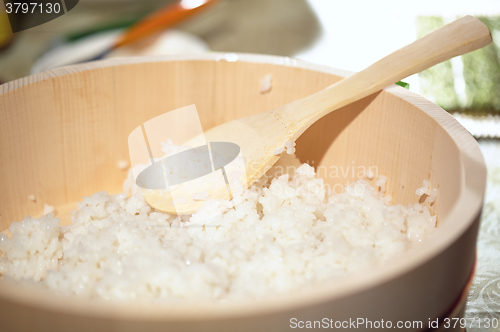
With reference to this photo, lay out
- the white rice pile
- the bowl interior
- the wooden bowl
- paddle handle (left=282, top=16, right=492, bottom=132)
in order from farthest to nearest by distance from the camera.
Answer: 1. the bowl interior
2. paddle handle (left=282, top=16, right=492, bottom=132)
3. the white rice pile
4. the wooden bowl

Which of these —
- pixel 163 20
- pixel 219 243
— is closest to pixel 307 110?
pixel 219 243

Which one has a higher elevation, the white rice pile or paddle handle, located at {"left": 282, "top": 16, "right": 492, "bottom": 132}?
paddle handle, located at {"left": 282, "top": 16, "right": 492, "bottom": 132}

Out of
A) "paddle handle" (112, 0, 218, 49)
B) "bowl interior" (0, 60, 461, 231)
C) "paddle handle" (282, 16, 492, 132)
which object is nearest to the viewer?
"paddle handle" (282, 16, 492, 132)

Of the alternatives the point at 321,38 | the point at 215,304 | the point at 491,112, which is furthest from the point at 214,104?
the point at 321,38

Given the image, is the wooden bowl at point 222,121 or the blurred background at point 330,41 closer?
the wooden bowl at point 222,121

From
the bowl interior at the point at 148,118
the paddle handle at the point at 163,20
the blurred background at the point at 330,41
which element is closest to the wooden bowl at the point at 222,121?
the bowl interior at the point at 148,118

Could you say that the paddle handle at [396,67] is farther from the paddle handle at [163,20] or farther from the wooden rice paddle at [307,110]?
the paddle handle at [163,20]

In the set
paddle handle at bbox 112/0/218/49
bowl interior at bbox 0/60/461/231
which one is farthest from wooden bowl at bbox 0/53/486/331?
paddle handle at bbox 112/0/218/49

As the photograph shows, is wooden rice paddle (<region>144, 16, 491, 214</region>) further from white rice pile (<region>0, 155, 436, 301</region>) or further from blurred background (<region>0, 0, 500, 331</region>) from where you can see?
blurred background (<region>0, 0, 500, 331</region>)
